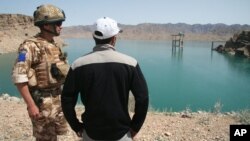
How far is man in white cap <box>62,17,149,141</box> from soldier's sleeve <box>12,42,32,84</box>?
61 centimetres

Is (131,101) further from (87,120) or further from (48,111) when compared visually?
(87,120)

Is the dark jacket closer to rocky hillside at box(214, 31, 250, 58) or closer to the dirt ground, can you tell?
the dirt ground

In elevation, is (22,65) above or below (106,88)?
above

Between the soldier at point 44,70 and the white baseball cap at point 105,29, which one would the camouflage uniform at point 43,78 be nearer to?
the soldier at point 44,70

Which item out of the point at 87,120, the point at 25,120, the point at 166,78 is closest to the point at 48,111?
the point at 87,120

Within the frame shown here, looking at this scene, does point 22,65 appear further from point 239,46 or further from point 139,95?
point 239,46

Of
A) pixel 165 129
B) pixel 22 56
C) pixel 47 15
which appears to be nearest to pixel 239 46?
pixel 165 129

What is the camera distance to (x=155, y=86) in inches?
763

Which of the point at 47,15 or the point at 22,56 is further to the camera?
the point at 47,15

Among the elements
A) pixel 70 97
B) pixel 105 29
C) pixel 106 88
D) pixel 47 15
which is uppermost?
pixel 47 15

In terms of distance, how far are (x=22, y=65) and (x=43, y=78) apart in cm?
29

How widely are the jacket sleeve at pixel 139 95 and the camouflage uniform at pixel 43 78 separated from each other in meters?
1.12

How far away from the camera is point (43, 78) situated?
9.94ft

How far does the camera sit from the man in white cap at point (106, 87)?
2271 mm
